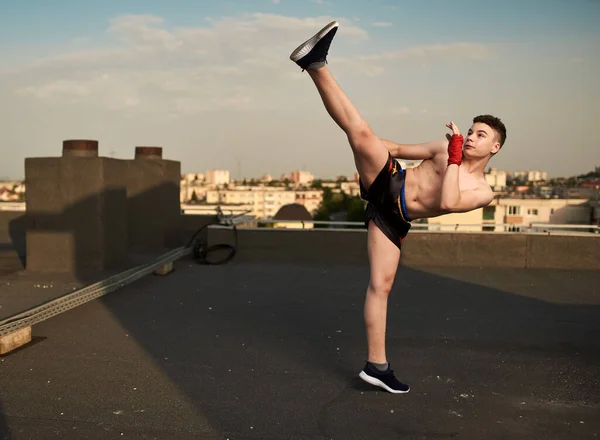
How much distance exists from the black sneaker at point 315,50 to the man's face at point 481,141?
0.97 meters

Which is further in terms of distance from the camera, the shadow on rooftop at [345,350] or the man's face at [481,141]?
the man's face at [481,141]

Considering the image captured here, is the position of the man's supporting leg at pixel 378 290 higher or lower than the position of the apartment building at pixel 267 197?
higher

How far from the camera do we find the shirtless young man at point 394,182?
340cm

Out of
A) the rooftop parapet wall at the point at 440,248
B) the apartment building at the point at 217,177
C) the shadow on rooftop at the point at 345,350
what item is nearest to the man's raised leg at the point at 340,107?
the shadow on rooftop at the point at 345,350

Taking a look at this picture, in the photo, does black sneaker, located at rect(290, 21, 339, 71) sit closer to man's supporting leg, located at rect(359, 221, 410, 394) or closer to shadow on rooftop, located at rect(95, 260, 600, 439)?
man's supporting leg, located at rect(359, 221, 410, 394)

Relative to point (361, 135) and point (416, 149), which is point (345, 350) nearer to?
point (416, 149)

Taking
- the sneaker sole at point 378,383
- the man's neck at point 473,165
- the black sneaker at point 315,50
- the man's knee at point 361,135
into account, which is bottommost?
the sneaker sole at point 378,383

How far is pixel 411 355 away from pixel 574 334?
1.53 m

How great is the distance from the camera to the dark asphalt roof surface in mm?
3129

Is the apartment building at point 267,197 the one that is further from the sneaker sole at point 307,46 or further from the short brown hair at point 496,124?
the sneaker sole at point 307,46

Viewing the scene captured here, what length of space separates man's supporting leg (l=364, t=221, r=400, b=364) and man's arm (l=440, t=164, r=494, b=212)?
1.40 ft

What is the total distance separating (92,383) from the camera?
369 cm

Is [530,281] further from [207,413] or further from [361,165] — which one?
[207,413]

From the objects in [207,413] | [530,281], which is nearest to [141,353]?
[207,413]
